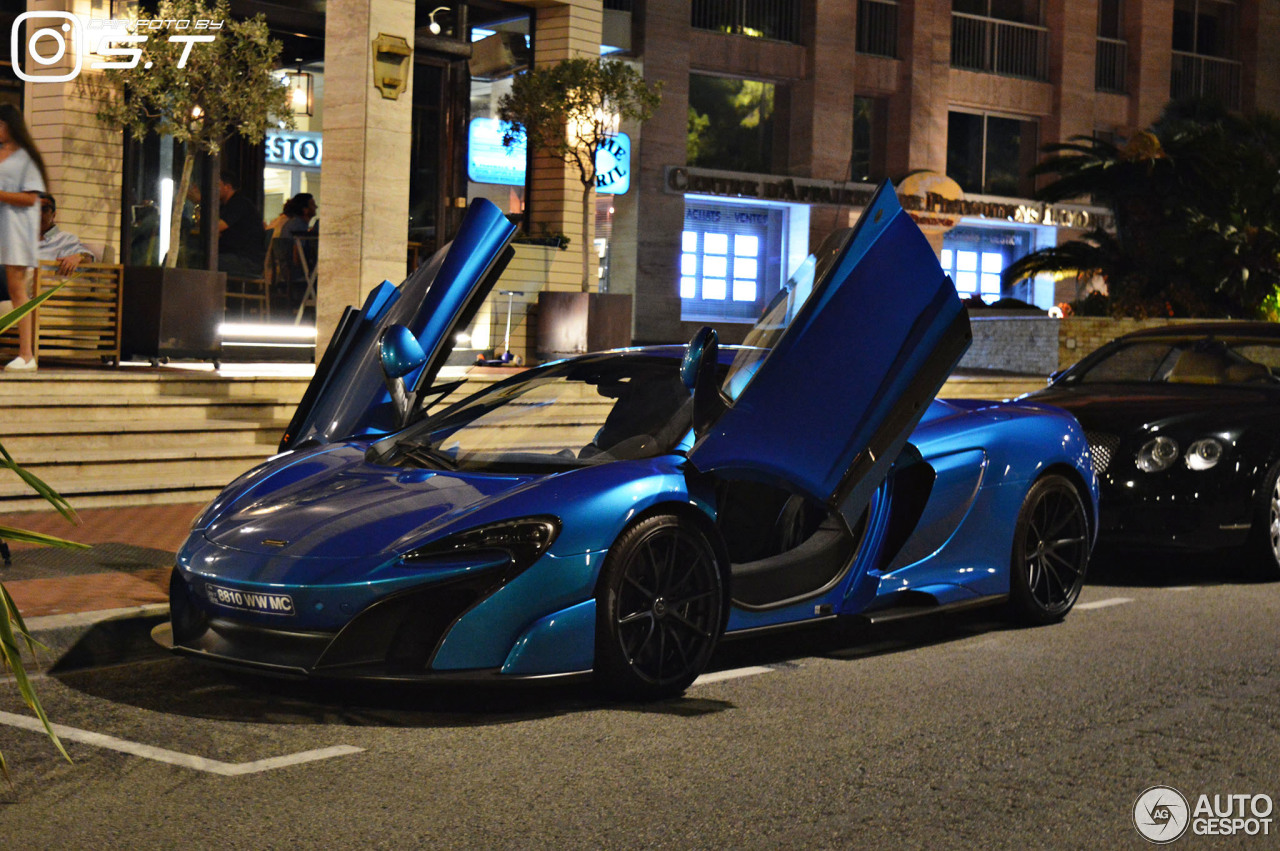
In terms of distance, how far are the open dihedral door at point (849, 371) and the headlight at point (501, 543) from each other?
75 cm

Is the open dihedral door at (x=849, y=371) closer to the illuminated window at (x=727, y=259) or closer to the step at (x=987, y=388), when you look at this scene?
the step at (x=987, y=388)

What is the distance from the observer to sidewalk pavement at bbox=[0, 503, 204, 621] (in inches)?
246

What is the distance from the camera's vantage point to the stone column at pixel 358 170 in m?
12.5

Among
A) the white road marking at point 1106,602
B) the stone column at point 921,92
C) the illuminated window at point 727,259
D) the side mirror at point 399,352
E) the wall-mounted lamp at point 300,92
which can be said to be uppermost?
the stone column at point 921,92

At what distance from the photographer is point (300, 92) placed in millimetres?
18875

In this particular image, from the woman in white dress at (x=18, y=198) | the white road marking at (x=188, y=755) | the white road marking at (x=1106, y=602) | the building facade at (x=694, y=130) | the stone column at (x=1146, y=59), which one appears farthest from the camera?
the stone column at (x=1146, y=59)

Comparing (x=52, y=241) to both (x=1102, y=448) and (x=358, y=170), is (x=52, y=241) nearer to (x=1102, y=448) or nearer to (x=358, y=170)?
(x=358, y=170)

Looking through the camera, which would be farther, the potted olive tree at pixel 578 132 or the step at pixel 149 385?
the potted olive tree at pixel 578 132

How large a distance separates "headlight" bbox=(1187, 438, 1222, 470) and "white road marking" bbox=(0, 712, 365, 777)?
5344mm

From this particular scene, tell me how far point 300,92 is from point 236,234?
2838 millimetres

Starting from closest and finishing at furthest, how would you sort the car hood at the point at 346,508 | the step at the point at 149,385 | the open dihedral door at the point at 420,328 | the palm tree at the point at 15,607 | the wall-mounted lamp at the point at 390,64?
the palm tree at the point at 15,607, the car hood at the point at 346,508, the open dihedral door at the point at 420,328, the step at the point at 149,385, the wall-mounted lamp at the point at 390,64

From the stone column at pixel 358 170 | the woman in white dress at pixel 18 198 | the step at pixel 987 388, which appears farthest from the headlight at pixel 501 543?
the step at pixel 987 388

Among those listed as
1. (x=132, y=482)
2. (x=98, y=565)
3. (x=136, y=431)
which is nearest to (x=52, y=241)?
(x=136, y=431)

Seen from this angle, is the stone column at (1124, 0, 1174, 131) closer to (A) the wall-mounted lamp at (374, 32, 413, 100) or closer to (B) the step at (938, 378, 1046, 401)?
(B) the step at (938, 378, 1046, 401)
